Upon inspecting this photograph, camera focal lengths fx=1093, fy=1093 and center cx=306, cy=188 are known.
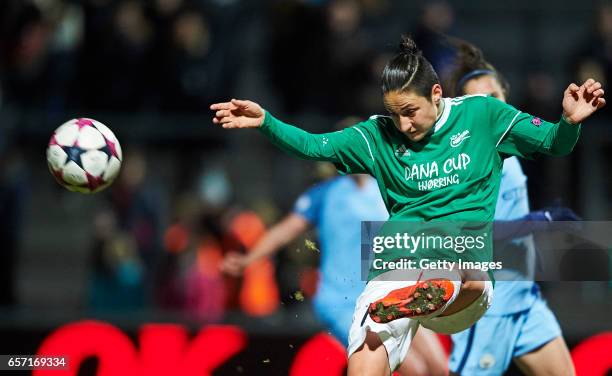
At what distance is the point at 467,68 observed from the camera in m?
7.02

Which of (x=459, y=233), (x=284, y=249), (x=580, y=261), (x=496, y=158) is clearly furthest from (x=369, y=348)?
(x=284, y=249)

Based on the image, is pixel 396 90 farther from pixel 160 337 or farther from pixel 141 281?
pixel 141 281

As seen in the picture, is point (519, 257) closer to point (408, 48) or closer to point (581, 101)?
point (581, 101)

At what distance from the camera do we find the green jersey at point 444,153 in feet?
18.7

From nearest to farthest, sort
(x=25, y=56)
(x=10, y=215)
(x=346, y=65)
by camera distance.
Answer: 1. (x=10, y=215)
2. (x=346, y=65)
3. (x=25, y=56)

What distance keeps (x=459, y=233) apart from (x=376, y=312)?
631 mm

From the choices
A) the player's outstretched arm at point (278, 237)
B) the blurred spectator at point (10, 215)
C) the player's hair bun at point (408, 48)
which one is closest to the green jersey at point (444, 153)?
the player's hair bun at point (408, 48)

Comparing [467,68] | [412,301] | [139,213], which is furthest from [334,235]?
[139,213]

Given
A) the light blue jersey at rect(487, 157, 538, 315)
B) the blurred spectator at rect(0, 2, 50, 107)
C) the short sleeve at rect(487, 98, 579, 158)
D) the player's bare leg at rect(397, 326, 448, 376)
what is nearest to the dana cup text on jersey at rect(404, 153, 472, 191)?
the short sleeve at rect(487, 98, 579, 158)

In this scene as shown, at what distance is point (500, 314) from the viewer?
6.78 meters

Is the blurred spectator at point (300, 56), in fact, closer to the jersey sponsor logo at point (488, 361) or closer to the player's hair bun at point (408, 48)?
the jersey sponsor logo at point (488, 361)

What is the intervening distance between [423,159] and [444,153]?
12 cm

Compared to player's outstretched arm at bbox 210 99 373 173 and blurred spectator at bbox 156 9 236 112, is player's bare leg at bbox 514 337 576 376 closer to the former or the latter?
player's outstretched arm at bbox 210 99 373 173

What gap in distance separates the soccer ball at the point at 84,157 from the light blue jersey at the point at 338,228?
8.00ft
